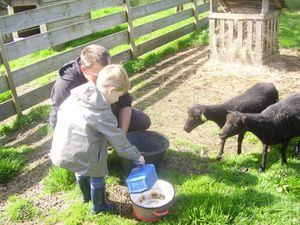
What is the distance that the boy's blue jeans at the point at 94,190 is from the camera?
151 inches

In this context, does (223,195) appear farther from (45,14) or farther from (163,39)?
(163,39)

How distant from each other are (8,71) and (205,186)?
13.3ft

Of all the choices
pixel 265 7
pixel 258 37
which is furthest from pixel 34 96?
pixel 265 7

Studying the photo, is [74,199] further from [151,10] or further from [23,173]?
[151,10]

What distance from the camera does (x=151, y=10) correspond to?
9.95 m

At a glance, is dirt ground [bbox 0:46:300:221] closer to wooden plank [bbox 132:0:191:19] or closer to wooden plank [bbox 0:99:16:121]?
wooden plank [bbox 0:99:16:121]

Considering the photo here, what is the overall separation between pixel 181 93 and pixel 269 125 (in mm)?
3016

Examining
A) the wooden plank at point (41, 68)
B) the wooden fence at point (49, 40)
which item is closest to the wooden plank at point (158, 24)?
the wooden fence at point (49, 40)

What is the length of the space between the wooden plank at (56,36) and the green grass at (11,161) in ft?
5.92

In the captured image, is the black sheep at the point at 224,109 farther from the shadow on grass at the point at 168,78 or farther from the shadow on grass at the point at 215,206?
the shadow on grass at the point at 168,78

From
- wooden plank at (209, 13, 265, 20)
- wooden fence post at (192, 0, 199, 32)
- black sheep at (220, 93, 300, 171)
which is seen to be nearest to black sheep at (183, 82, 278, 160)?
black sheep at (220, 93, 300, 171)

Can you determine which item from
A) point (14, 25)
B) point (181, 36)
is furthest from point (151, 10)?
point (14, 25)

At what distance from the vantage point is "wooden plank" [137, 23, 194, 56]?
32.1 ft

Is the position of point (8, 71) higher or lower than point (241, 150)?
higher
